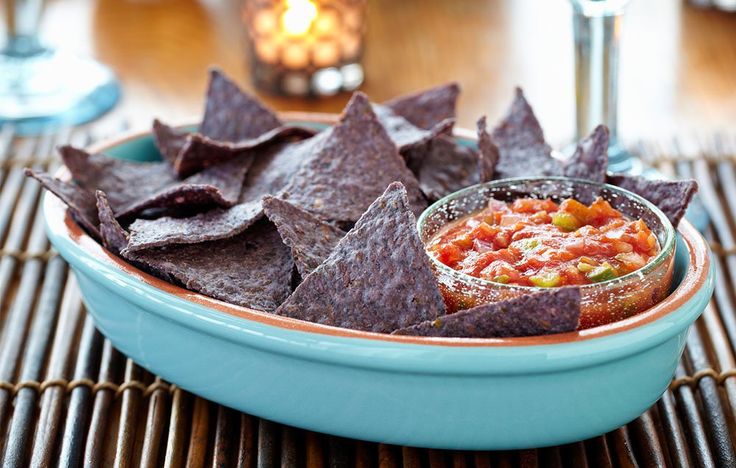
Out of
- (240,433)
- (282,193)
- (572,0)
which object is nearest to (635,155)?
(572,0)

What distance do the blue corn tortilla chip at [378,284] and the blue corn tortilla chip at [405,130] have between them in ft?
1.21

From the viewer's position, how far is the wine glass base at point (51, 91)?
2.77 m

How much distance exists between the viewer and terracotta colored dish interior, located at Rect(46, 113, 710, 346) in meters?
1.25

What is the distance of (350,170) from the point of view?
65.7 inches

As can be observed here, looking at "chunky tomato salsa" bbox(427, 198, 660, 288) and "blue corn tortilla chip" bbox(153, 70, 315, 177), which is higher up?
"blue corn tortilla chip" bbox(153, 70, 315, 177)

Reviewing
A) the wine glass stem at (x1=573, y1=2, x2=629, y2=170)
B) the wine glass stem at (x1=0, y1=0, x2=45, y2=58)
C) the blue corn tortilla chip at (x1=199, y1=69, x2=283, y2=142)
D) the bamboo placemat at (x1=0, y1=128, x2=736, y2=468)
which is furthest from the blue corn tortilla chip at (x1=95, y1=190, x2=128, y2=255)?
the wine glass stem at (x1=0, y1=0, x2=45, y2=58)

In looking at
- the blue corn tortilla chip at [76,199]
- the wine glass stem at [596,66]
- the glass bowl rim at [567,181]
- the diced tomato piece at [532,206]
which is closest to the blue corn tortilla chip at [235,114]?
the blue corn tortilla chip at [76,199]

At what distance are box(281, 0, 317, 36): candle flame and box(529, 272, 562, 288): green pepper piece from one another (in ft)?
4.98

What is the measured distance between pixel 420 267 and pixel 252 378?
0.84 feet

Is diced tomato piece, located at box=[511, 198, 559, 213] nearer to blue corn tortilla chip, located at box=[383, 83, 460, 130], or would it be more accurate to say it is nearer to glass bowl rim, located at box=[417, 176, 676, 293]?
glass bowl rim, located at box=[417, 176, 676, 293]

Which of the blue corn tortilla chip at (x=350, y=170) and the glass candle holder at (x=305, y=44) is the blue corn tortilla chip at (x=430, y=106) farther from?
the glass candle holder at (x=305, y=44)

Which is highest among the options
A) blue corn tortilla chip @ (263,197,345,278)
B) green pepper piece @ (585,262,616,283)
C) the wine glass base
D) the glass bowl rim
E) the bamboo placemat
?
blue corn tortilla chip @ (263,197,345,278)

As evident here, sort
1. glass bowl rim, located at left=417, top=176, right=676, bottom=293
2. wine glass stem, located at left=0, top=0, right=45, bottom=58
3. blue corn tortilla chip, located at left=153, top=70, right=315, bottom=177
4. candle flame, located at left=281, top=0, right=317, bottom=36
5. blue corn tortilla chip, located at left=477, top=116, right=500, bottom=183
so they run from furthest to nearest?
wine glass stem, located at left=0, top=0, right=45, bottom=58 < candle flame, located at left=281, top=0, right=317, bottom=36 < blue corn tortilla chip, located at left=153, top=70, right=315, bottom=177 < blue corn tortilla chip, located at left=477, top=116, right=500, bottom=183 < glass bowl rim, located at left=417, top=176, right=676, bottom=293

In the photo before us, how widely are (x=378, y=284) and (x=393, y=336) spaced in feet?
0.38
